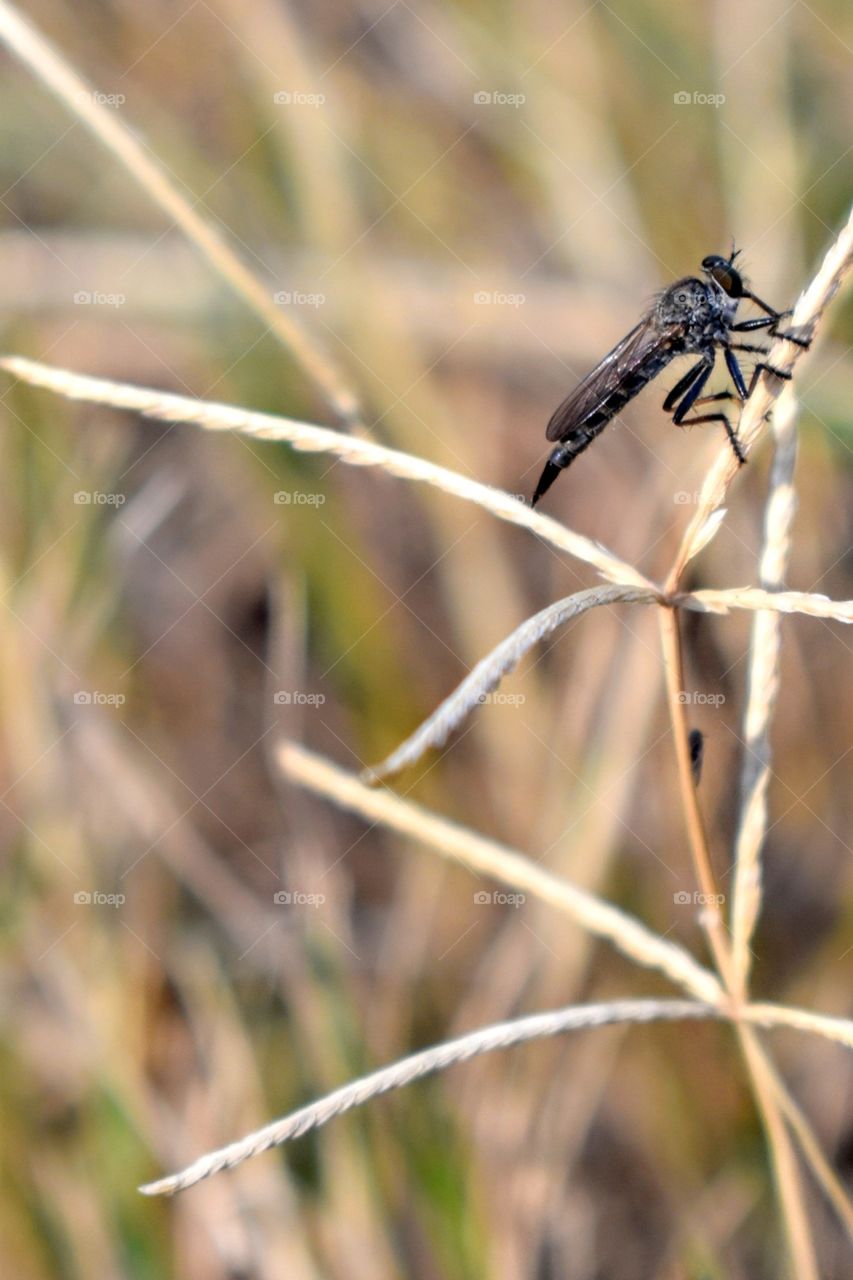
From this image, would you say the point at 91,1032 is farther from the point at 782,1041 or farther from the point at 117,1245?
the point at 782,1041

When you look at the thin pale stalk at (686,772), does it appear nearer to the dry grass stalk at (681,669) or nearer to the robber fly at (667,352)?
the dry grass stalk at (681,669)

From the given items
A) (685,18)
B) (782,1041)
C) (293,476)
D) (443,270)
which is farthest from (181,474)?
(782,1041)

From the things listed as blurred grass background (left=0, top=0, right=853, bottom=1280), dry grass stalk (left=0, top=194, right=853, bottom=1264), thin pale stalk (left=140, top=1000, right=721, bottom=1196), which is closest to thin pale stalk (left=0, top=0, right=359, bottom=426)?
dry grass stalk (left=0, top=194, right=853, bottom=1264)

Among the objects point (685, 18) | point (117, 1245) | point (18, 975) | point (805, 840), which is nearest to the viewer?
point (117, 1245)

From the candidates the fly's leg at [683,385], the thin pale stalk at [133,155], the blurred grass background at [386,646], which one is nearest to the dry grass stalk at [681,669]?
the thin pale stalk at [133,155]

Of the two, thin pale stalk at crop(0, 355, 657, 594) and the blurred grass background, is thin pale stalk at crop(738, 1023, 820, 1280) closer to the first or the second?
the blurred grass background

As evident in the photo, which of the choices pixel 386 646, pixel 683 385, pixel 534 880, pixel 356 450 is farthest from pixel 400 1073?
pixel 386 646

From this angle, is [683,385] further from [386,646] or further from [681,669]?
[681,669]

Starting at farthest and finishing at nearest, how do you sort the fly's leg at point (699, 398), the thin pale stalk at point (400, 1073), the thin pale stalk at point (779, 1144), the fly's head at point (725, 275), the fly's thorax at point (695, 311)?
the fly's thorax at point (695, 311) → the fly's head at point (725, 275) → the fly's leg at point (699, 398) → the thin pale stalk at point (779, 1144) → the thin pale stalk at point (400, 1073)
